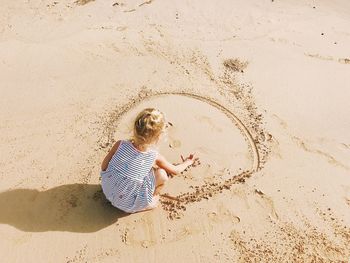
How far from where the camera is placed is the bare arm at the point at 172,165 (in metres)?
4.02

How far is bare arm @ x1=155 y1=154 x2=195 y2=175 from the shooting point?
4023 mm

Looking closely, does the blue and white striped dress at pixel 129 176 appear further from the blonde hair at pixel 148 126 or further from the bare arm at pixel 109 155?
the blonde hair at pixel 148 126

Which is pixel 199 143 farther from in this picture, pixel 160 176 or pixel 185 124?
pixel 160 176

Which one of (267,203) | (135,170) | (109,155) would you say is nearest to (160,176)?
(135,170)

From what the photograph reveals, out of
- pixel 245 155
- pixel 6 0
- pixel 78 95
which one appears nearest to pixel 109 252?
pixel 245 155

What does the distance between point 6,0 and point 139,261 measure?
5.03 m

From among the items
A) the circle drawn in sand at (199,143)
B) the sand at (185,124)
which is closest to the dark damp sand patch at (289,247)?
the sand at (185,124)

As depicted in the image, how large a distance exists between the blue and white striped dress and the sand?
30 cm

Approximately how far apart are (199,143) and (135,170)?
1285 millimetres

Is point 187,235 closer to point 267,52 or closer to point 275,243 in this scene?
point 275,243

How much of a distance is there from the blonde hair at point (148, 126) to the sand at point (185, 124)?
2.92ft

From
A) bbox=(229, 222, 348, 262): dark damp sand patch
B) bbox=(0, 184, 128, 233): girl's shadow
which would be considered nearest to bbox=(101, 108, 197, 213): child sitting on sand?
bbox=(0, 184, 128, 233): girl's shadow

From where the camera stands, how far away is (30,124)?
196 inches

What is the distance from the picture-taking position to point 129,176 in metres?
3.84
